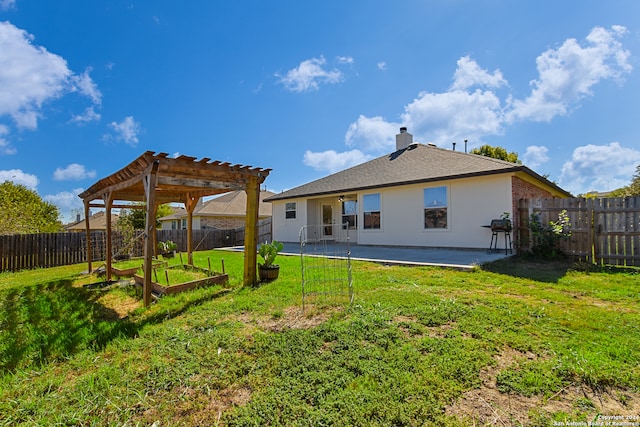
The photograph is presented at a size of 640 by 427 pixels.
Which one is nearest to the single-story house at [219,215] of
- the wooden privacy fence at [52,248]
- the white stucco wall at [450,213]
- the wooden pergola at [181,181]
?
the wooden privacy fence at [52,248]

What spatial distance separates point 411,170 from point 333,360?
994 cm

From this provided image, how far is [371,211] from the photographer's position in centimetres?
1197

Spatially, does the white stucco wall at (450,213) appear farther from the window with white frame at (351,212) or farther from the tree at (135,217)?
the tree at (135,217)

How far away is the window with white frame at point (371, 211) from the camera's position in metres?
11.8

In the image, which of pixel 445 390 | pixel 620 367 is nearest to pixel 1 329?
pixel 445 390

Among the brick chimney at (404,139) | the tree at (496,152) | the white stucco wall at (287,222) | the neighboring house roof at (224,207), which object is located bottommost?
the white stucco wall at (287,222)

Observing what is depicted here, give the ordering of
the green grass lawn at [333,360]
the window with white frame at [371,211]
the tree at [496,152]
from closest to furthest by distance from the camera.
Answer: the green grass lawn at [333,360] < the window with white frame at [371,211] < the tree at [496,152]

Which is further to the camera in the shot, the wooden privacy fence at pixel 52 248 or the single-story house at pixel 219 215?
the single-story house at pixel 219 215

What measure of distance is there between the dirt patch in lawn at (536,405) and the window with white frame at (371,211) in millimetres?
9802

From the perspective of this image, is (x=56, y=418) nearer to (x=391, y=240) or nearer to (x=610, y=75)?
(x=391, y=240)

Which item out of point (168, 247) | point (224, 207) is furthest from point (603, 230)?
point (224, 207)

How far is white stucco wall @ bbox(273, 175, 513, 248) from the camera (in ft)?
29.4

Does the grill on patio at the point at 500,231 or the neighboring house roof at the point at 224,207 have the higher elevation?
the neighboring house roof at the point at 224,207

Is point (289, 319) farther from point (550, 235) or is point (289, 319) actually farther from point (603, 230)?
point (603, 230)
